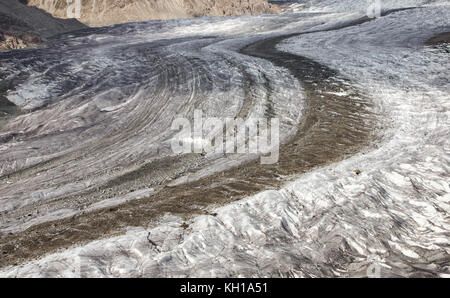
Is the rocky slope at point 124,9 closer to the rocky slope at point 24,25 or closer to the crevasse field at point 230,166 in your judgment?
the rocky slope at point 24,25

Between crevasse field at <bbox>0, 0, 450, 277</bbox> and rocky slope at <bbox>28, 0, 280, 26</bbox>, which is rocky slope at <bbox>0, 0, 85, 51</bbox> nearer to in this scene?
rocky slope at <bbox>28, 0, 280, 26</bbox>

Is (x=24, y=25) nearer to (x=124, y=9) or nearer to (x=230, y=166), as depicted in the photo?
(x=124, y=9)

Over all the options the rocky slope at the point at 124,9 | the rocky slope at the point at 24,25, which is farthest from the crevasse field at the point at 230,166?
the rocky slope at the point at 124,9

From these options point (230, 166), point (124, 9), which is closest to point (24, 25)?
point (124, 9)

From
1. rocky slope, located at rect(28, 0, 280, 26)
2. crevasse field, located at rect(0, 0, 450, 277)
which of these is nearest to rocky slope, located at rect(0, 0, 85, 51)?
rocky slope, located at rect(28, 0, 280, 26)

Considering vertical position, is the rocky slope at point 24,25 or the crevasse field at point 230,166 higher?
the rocky slope at point 24,25
